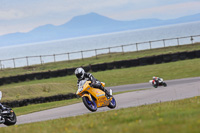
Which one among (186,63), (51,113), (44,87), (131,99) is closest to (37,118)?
(51,113)

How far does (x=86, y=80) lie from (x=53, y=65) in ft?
106

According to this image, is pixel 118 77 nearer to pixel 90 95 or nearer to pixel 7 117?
pixel 90 95

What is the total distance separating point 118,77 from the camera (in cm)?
2939

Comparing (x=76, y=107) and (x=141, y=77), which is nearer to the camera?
(x=76, y=107)

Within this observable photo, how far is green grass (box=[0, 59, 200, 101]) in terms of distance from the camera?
22.0 m

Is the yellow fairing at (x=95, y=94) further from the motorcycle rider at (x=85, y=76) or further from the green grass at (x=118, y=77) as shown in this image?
the green grass at (x=118, y=77)

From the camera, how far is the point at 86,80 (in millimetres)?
12320

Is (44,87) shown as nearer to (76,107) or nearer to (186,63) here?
(76,107)

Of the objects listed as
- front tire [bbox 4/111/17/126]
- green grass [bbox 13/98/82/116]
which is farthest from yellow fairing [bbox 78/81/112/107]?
green grass [bbox 13/98/82/116]

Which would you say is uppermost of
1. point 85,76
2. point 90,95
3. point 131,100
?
point 85,76

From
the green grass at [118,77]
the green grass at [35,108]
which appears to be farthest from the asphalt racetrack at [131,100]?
the green grass at [118,77]

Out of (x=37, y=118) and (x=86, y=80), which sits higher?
(x=86, y=80)

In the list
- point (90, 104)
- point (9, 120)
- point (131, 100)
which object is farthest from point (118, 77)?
point (9, 120)

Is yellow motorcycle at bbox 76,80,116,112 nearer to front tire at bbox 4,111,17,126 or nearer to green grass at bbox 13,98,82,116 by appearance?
front tire at bbox 4,111,17,126
